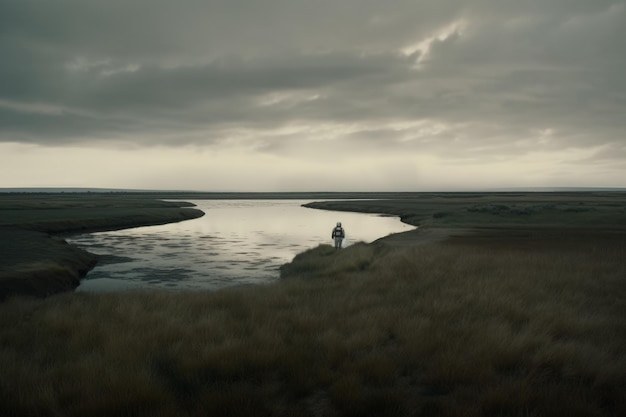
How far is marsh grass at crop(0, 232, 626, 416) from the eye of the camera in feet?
21.2

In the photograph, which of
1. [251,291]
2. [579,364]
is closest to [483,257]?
[251,291]

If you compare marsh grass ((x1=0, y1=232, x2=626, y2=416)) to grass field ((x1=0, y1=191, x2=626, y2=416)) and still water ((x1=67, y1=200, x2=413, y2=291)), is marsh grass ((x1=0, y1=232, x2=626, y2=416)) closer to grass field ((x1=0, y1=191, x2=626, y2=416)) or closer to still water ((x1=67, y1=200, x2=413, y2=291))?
grass field ((x1=0, y1=191, x2=626, y2=416))

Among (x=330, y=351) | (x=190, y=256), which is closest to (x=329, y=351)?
(x=330, y=351)

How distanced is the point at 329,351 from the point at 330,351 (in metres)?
0.02

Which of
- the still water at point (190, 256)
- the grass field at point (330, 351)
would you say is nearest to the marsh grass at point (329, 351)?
the grass field at point (330, 351)

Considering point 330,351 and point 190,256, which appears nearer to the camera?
point 330,351

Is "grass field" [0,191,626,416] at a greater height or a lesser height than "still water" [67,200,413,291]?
greater

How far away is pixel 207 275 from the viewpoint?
22.9 metres

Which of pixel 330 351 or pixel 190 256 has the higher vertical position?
pixel 330 351

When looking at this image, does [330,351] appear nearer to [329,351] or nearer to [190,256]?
[329,351]

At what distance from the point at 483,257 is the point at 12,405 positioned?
17.1 m

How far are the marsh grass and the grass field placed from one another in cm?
3

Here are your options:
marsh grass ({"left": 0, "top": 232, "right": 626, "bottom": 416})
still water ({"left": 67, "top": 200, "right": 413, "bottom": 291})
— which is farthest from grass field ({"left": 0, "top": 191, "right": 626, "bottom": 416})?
still water ({"left": 67, "top": 200, "right": 413, "bottom": 291})

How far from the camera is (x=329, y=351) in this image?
842cm
